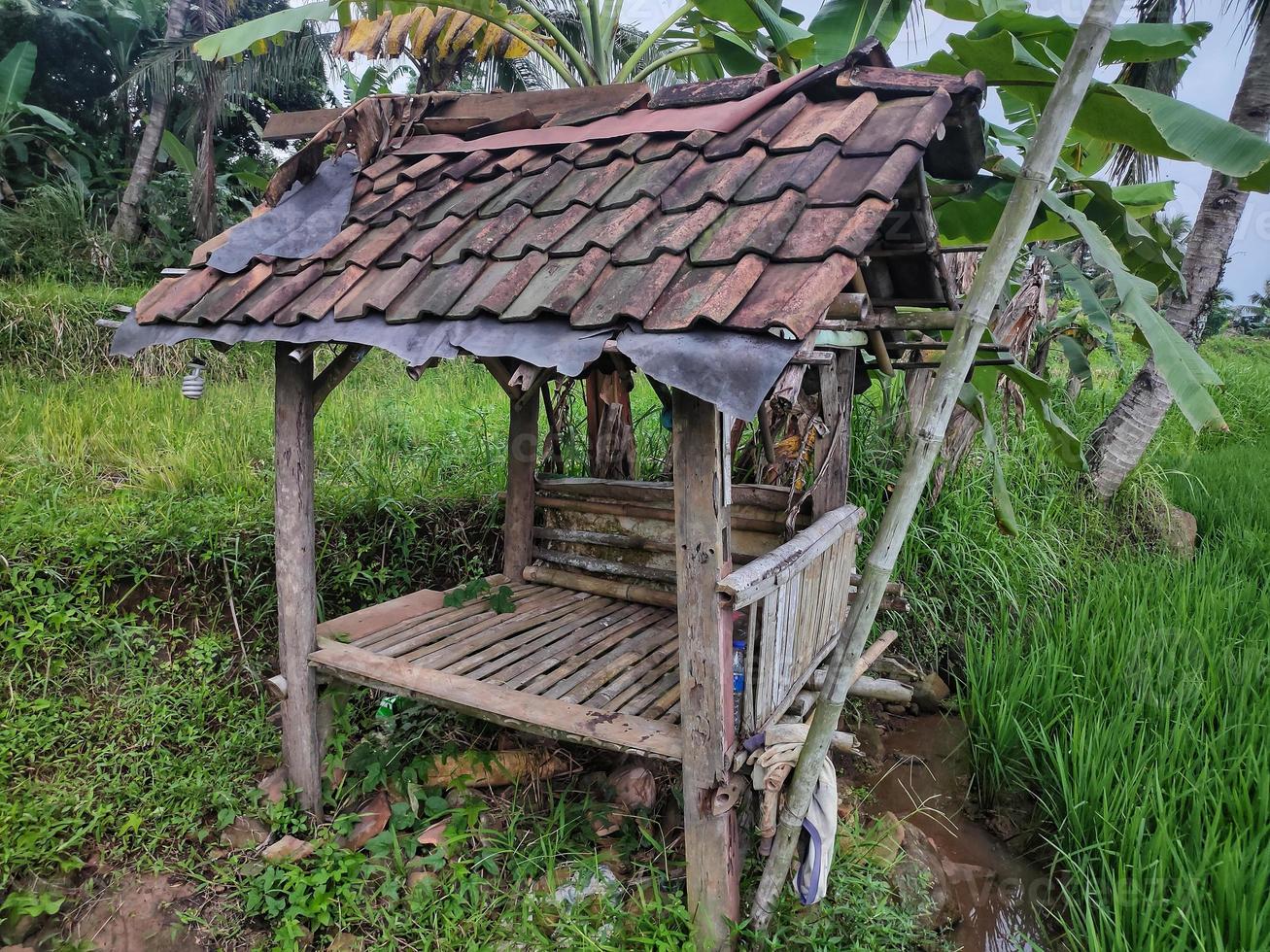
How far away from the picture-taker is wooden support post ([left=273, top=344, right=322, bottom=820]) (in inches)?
127

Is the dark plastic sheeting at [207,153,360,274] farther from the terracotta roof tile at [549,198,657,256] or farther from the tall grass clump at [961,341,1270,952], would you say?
the tall grass clump at [961,341,1270,952]

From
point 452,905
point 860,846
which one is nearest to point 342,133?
point 452,905

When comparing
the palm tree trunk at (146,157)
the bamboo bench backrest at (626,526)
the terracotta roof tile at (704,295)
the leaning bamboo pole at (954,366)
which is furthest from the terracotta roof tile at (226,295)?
the palm tree trunk at (146,157)

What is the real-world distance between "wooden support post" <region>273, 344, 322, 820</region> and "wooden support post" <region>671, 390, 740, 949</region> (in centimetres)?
183

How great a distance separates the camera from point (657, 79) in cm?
1033

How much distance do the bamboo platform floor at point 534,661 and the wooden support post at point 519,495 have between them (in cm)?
24

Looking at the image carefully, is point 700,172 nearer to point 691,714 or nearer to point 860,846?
point 691,714

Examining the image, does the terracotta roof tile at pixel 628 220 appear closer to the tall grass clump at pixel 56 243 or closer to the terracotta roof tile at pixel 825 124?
the terracotta roof tile at pixel 825 124

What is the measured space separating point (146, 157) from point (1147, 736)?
1157 cm

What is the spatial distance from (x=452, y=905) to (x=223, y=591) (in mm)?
2335

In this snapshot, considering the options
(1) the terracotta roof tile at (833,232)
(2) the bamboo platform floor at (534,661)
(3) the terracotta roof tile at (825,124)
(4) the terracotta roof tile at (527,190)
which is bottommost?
(2) the bamboo platform floor at (534,661)

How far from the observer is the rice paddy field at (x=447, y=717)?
110 inches

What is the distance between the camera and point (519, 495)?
14.4 ft

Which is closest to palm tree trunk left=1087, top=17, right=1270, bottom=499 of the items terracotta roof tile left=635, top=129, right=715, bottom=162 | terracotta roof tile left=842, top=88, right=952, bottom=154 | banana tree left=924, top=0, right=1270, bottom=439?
banana tree left=924, top=0, right=1270, bottom=439
